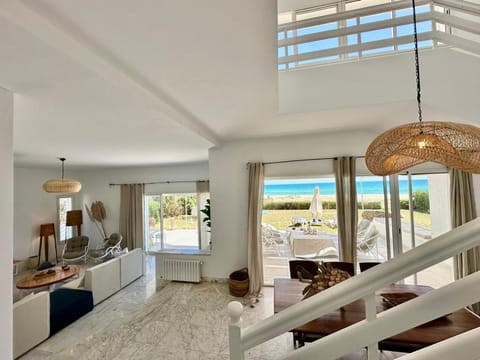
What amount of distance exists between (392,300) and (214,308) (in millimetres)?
2504

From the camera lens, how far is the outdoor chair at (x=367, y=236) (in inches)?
157

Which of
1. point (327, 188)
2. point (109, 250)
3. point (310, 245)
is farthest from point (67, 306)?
point (327, 188)

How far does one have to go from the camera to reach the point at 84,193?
24.5ft

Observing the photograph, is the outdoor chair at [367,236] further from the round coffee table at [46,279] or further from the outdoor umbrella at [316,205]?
the round coffee table at [46,279]

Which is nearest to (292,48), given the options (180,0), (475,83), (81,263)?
(475,83)

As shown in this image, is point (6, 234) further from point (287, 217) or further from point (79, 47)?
point (287, 217)

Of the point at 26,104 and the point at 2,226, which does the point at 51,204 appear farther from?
the point at 2,226

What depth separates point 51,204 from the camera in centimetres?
677

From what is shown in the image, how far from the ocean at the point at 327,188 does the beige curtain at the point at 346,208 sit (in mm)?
254

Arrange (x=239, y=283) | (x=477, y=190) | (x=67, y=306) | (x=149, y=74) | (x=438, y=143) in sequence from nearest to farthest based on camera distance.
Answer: (x=438, y=143), (x=149, y=74), (x=477, y=190), (x=67, y=306), (x=239, y=283)

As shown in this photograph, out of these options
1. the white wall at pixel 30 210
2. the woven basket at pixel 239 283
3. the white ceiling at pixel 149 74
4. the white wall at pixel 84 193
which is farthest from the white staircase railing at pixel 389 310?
the white wall at pixel 30 210

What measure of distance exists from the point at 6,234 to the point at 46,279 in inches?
134

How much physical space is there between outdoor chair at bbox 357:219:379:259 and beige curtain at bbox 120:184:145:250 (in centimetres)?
575

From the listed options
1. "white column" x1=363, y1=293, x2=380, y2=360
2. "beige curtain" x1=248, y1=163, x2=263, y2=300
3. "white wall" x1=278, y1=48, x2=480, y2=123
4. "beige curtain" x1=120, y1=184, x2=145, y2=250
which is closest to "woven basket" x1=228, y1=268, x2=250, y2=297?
"beige curtain" x1=248, y1=163, x2=263, y2=300
